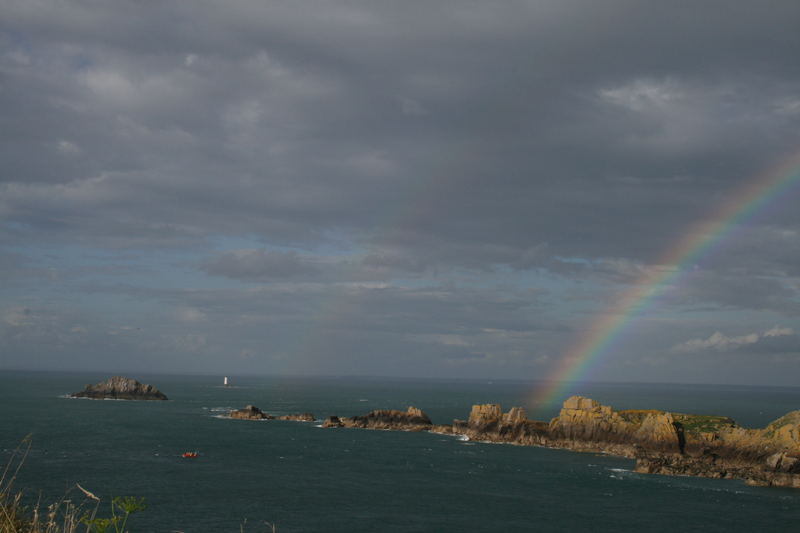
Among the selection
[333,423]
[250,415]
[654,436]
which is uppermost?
[654,436]

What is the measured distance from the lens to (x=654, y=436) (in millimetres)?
108438

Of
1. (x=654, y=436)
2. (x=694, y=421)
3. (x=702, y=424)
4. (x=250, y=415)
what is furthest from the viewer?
(x=250, y=415)

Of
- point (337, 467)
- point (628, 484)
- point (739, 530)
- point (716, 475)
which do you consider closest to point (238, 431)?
point (337, 467)

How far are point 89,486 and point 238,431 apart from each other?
58.0 meters

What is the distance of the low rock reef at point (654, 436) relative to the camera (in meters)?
91.2

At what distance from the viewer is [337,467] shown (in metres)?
88.6

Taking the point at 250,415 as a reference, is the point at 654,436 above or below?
above

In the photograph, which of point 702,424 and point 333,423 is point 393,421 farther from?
point 702,424

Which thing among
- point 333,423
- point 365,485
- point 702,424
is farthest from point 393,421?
point 365,485

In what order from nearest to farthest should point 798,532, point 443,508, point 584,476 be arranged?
point 798,532
point 443,508
point 584,476

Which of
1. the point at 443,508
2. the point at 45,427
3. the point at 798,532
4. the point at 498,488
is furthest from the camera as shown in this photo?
the point at 45,427

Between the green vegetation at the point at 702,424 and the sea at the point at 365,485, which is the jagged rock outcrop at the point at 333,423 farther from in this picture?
the green vegetation at the point at 702,424

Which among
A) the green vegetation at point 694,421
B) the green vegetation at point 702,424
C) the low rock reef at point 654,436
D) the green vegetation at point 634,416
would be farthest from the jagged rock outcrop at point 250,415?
the green vegetation at point 702,424

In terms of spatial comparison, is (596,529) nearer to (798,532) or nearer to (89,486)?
(798,532)
